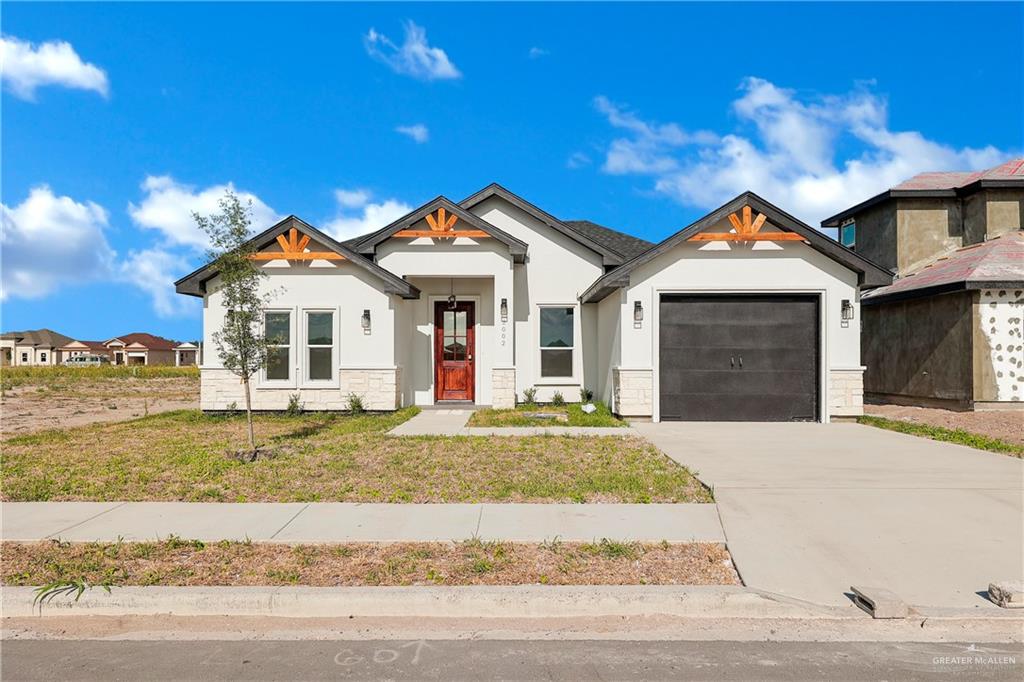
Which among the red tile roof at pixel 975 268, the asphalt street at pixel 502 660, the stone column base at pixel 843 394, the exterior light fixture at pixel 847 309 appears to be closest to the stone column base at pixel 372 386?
the stone column base at pixel 843 394

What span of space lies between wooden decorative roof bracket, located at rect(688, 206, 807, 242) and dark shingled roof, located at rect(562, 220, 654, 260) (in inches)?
214

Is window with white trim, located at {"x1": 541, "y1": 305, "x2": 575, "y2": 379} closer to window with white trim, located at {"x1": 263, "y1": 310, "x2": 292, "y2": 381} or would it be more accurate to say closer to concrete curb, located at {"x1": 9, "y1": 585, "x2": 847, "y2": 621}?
window with white trim, located at {"x1": 263, "y1": 310, "x2": 292, "y2": 381}

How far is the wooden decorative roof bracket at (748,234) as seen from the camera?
13.7 metres

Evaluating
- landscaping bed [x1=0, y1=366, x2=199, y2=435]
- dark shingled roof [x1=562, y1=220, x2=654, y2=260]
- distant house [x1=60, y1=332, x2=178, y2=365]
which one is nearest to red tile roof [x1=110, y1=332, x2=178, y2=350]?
distant house [x1=60, y1=332, x2=178, y2=365]

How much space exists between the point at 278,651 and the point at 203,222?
7.48m

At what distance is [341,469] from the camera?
8336 mm

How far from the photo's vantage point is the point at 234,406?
1509 cm

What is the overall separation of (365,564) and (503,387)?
10.1 meters

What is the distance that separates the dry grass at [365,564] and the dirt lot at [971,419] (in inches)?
364

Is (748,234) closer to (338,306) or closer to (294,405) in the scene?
(338,306)

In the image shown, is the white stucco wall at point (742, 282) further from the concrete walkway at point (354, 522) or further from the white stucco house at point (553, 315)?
the concrete walkway at point (354, 522)

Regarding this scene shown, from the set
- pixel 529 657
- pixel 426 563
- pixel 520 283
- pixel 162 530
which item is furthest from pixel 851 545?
pixel 520 283

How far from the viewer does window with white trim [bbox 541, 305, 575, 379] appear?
16828 millimetres

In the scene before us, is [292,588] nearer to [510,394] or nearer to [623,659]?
[623,659]
